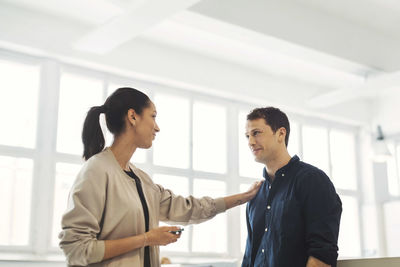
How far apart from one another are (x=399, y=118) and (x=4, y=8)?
18.3ft

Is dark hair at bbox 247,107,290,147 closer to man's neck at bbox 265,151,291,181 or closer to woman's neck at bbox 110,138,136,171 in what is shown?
man's neck at bbox 265,151,291,181

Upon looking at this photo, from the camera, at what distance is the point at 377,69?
598cm

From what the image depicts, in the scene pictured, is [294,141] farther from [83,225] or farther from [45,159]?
[83,225]

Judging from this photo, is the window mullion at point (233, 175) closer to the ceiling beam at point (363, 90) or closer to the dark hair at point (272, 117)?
the ceiling beam at point (363, 90)

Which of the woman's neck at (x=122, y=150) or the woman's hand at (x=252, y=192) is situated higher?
the woman's neck at (x=122, y=150)

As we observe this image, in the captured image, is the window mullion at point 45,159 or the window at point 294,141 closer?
the window mullion at point 45,159

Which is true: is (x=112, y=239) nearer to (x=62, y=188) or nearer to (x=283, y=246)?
(x=283, y=246)

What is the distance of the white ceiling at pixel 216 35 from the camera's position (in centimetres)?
472

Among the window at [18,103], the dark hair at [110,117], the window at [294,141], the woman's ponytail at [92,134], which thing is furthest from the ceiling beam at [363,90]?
the woman's ponytail at [92,134]

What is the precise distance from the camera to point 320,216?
7.09 ft

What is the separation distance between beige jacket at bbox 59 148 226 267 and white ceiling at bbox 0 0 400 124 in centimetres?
232

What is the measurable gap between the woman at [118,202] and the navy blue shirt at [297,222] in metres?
0.38

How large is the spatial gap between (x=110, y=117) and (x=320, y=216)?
3.08 feet

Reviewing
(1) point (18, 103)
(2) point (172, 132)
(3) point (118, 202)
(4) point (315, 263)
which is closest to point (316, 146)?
(2) point (172, 132)
